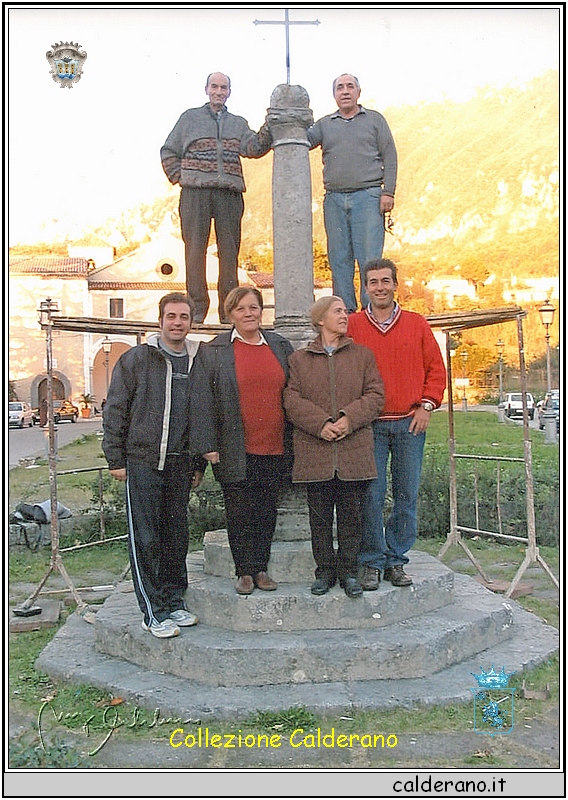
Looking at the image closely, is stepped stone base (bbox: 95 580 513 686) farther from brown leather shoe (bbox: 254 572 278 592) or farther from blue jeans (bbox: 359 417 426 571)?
blue jeans (bbox: 359 417 426 571)

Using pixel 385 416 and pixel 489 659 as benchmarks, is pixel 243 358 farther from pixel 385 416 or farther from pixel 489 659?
pixel 489 659

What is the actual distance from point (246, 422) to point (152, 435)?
0.48 metres

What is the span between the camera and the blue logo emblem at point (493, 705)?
3377 millimetres

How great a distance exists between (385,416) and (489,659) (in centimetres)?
140

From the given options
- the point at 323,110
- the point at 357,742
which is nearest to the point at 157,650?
the point at 357,742

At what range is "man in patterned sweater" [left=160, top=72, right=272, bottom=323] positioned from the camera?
4.80 meters

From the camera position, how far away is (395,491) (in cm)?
412

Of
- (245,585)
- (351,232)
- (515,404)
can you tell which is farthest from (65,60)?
(515,404)

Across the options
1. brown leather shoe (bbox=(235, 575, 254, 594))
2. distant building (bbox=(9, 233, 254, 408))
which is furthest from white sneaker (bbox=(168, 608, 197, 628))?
distant building (bbox=(9, 233, 254, 408))

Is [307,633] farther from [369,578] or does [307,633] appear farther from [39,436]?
[39,436]

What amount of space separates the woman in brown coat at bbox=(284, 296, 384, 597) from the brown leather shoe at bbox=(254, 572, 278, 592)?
0.76ft

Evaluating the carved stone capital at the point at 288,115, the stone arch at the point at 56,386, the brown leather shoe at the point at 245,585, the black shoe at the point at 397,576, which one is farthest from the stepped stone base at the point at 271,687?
the carved stone capital at the point at 288,115
